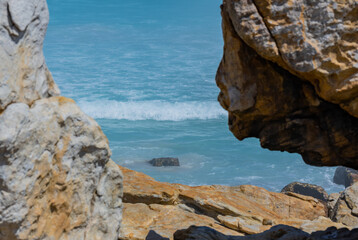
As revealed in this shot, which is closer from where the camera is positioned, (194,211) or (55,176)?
(55,176)

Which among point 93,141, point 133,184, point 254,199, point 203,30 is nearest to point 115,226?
point 93,141

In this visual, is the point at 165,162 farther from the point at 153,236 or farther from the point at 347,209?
the point at 153,236

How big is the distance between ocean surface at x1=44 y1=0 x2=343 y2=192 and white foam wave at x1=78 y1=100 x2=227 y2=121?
62 millimetres

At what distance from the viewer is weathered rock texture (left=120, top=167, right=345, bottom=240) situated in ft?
30.8

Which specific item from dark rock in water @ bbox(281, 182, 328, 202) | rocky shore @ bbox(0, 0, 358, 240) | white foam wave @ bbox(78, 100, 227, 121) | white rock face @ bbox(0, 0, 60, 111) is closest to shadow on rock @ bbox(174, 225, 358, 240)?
rocky shore @ bbox(0, 0, 358, 240)

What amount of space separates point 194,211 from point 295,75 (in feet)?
15.0

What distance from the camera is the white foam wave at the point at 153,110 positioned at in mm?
31062

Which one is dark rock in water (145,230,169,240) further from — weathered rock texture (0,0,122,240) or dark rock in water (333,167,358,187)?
dark rock in water (333,167,358,187)

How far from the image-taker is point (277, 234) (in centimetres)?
829

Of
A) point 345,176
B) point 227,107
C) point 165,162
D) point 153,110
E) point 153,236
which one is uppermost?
point 227,107

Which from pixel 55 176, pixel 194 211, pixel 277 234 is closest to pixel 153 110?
pixel 194 211

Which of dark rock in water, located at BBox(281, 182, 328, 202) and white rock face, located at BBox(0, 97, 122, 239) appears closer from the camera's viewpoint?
white rock face, located at BBox(0, 97, 122, 239)

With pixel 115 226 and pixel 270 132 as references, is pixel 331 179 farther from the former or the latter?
pixel 115 226

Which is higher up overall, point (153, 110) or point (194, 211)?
point (194, 211)
